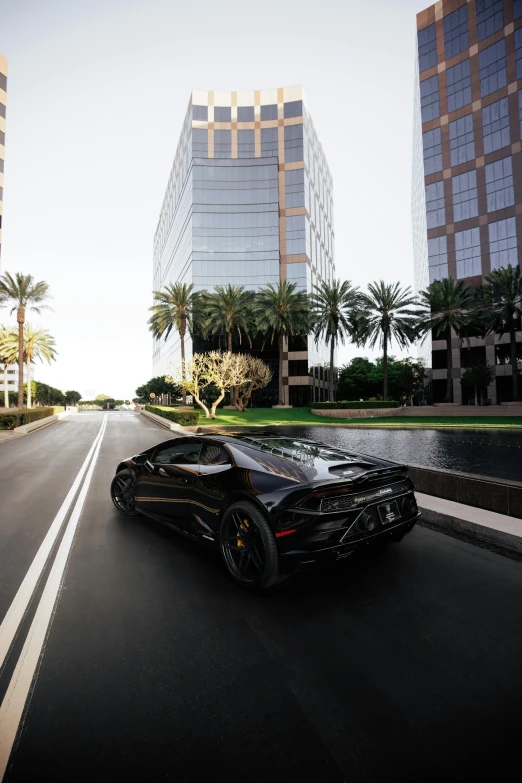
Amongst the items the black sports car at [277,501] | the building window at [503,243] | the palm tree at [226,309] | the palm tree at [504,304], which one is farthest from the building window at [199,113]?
the black sports car at [277,501]

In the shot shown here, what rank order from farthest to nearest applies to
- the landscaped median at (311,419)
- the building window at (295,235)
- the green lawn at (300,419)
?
the building window at (295,235), the green lawn at (300,419), the landscaped median at (311,419)

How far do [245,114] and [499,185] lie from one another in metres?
42.5

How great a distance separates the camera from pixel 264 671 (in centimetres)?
244

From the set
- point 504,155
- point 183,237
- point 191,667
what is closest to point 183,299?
point 183,237

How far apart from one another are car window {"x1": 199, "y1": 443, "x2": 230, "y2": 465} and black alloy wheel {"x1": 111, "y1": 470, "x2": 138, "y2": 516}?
162 centimetres

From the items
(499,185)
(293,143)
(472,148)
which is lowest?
(499,185)

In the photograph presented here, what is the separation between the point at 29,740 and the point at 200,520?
2.36 meters

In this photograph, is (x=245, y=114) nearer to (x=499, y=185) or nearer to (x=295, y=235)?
(x=295, y=235)

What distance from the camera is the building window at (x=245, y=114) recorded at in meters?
69.2

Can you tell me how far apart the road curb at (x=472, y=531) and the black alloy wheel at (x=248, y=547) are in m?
2.70

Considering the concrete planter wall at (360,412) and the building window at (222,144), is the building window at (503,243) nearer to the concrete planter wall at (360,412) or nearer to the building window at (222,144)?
the concrete planter wall at (360,412)

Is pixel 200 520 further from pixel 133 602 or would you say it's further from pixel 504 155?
pixel 504 155

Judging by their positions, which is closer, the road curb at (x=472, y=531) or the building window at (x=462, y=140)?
the road curb at (x=472, y=531)

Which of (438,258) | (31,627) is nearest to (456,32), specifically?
(438,258)
